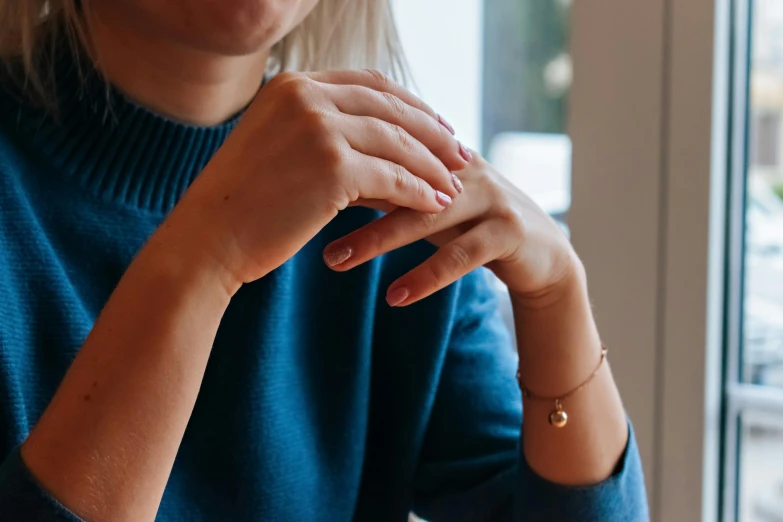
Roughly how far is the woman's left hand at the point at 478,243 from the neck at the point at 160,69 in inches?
10.4

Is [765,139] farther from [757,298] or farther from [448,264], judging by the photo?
[448,264]

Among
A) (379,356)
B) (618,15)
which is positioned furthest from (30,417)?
(618,15)

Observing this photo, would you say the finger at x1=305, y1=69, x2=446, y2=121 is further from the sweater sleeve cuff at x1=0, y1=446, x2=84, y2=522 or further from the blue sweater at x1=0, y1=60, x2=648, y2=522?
the sweater sleeve cuff at x1=0, y1=446, x2=84, y2=522

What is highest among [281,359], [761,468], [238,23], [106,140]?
[238,23]

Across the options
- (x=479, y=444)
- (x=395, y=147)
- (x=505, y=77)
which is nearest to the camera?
(x=395, y=147)

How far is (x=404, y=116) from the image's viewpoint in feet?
2.22

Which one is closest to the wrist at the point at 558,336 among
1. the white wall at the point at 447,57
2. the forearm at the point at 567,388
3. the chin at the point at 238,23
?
the forearm at the point at 567,388

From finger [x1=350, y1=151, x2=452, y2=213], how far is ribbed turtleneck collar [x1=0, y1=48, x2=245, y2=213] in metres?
0.28

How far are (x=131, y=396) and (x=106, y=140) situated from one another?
337mm

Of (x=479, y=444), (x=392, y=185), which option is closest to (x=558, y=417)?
(x=479, y=444)

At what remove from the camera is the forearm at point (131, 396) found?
57 centimetres

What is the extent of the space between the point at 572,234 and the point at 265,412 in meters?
0.46

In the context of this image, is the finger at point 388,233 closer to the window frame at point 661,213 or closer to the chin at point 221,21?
the chin at point 221,21

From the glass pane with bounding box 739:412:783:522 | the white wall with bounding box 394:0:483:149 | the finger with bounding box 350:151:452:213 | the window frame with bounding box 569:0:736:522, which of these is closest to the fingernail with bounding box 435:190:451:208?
the finger with bounding box 350:151:452:213
